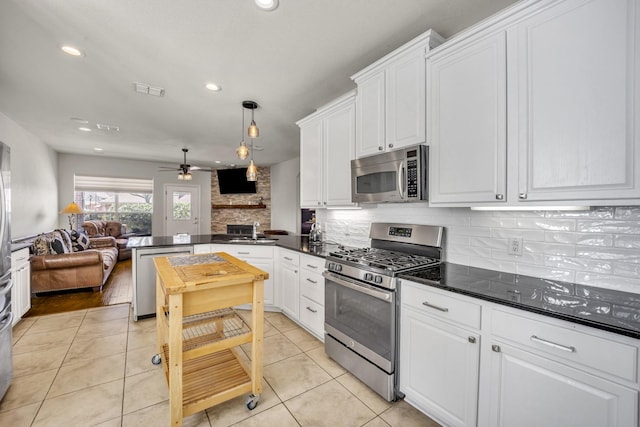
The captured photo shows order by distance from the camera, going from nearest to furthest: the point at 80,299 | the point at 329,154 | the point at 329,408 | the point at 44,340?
the point at 329,408, the point at 44,340, the point at 329,154, the point at 80,299

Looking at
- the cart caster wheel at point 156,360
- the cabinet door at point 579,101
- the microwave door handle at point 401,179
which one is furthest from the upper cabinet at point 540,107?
the cart caster wheel at point 156,360

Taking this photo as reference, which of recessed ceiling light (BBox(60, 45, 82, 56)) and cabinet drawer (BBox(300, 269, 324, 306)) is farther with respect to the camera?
cabinet drawer (BBox(300, 269, 324, 306))

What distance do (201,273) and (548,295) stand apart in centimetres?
200

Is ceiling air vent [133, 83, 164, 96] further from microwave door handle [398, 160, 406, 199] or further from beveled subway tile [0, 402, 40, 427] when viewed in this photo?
beveled subway tile [0, 402, 40, 427]

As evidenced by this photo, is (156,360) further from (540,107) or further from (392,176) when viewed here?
(540,107)

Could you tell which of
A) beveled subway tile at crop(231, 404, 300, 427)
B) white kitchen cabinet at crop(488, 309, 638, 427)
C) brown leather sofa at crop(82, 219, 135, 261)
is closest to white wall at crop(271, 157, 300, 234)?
brown leather sofa at crop(82, 219, 135, 261)

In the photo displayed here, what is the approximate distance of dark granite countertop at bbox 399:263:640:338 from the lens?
1082 mm

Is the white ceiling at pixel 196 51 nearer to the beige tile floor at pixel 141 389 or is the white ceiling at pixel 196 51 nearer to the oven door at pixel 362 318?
the oven door at pixel 362 318

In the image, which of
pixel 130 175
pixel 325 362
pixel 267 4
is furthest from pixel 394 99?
pixel 130 175

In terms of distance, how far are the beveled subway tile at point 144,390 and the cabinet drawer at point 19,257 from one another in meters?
2.19

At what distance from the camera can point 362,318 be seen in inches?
79.7

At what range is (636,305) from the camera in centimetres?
122

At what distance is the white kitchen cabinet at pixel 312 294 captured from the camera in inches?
104

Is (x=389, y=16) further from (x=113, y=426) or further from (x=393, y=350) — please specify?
(x=113, y=426)
